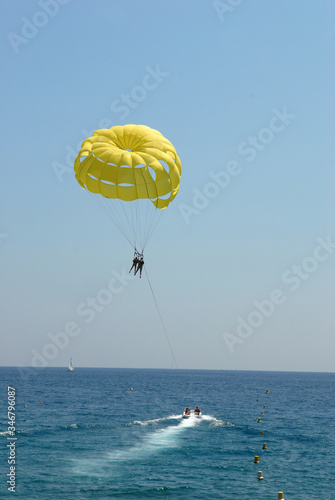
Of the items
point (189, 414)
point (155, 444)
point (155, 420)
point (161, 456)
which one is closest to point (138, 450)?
point (161, 456)

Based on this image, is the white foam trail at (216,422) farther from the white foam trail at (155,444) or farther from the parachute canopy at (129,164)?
the parachute canopy at (129,164)

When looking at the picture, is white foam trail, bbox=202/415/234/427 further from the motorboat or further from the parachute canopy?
the parachute canopy

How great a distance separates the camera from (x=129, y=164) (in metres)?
29.8

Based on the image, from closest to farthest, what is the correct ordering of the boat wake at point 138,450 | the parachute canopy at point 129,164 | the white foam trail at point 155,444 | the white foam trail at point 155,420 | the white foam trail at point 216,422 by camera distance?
1. the parachute canopy at point 129,164
2. the boat wake at point 138,450
3. the white foam trail at point 155,444
4. the white foam trail at point 155,420
5. the white foam trail at point 216,422

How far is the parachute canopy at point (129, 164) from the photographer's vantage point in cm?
3009

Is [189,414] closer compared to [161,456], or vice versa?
[161,456]

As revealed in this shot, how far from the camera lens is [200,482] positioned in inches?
1348

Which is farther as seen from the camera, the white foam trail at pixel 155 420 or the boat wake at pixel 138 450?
the white foam trail at pixel 155 420

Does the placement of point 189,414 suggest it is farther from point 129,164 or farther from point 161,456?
point 129,164

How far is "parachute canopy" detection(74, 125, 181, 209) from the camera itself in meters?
30.1

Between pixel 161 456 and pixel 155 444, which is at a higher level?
pixel 155 444

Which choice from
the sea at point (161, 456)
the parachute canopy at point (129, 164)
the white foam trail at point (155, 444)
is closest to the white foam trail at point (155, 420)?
the sea at point (161, 456)

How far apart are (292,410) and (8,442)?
5319 centimetres

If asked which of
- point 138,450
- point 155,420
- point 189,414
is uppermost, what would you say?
point 189,414
